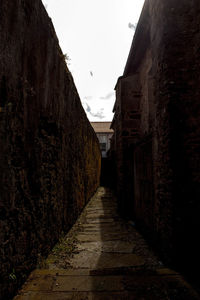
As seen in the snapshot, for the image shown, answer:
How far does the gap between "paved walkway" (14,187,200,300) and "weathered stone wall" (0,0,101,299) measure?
0.22m

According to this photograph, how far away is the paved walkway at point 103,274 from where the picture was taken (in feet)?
6.01

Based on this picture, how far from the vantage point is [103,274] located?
2.21 meters

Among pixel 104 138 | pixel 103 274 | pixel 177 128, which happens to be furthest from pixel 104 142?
pixel 103 274

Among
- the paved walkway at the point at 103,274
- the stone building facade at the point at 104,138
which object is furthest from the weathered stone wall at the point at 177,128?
the stone building facade at the point at 104,138

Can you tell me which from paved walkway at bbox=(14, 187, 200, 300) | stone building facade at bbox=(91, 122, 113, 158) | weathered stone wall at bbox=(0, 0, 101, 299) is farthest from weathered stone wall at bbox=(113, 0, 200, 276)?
stone building facade at bbox=(91, 122, 113, 158)

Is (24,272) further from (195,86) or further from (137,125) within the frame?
(137,125)

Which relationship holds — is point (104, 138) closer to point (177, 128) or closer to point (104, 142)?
point (104, 142)

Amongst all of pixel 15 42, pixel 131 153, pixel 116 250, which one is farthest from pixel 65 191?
pixel 15 42

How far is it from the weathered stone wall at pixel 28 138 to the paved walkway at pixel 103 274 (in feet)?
0.74

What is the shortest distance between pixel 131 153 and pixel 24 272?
11.8ft

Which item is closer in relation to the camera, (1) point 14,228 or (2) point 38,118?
(1) point 14,228

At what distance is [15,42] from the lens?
1743 millimetres

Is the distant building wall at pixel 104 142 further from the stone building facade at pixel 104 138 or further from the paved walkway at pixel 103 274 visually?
the paved walkway at pixel 103 274

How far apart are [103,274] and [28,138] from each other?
1.85m
